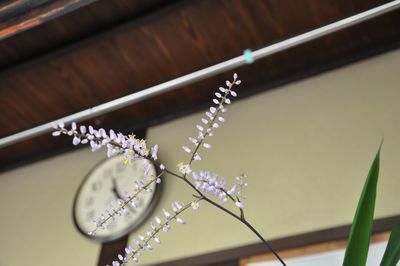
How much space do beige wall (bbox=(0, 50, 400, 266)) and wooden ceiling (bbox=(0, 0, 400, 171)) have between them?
123 mm

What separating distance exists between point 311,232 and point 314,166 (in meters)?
0.38

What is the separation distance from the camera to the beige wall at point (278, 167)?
2.38 meters

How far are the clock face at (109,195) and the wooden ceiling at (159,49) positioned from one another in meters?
0.37

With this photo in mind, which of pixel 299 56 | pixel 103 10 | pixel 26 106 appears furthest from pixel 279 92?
pixel 26 106

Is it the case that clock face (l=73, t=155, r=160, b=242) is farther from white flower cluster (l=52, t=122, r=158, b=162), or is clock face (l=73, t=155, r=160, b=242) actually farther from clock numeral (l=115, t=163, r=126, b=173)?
white flower cluster (l=52, t=122, r=158, b=162)

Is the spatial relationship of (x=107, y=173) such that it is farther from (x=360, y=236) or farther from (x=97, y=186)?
(x=360, y=236)

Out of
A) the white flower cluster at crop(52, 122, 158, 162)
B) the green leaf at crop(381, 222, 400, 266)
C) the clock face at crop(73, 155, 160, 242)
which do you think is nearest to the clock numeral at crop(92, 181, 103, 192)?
the clock face at crop(73, 155, 160, 242)

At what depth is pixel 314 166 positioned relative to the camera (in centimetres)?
252

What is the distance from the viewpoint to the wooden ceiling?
273 centimetres

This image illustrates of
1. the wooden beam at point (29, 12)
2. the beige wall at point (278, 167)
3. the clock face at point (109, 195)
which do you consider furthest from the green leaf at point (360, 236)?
the clock face at point (109, 195)

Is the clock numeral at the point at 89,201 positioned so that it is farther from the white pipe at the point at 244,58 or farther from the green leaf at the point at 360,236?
the green leaf at the point at 360,236

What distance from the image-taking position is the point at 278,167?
2.62 metres

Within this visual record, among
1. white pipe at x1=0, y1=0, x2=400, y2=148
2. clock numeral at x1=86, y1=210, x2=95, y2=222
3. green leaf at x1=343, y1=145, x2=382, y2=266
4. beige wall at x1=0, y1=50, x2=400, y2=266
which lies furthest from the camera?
clock numeral at x1=86, y1=210, x2=95, y2=222

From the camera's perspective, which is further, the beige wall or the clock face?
the clock face
